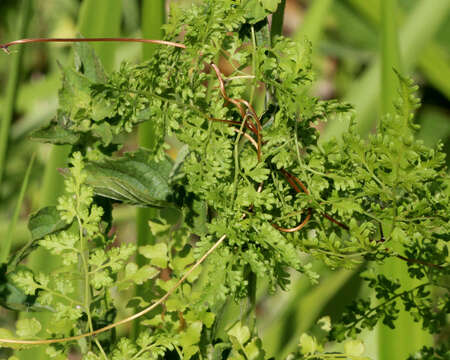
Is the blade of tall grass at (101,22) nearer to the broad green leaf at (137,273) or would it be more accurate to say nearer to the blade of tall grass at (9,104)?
the blade of tall grass at (9,104)

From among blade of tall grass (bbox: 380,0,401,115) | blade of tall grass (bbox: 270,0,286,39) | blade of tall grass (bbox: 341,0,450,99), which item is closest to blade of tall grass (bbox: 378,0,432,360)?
blade of tall grass (bbox: 380,0,401,115)

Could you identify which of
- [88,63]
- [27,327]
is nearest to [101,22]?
[88,63]

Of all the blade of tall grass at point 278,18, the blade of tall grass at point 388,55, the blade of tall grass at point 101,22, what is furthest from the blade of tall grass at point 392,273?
the blade of tall grass at point 101,22

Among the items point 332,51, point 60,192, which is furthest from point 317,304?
point 332,51

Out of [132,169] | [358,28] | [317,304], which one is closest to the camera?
[132,169]

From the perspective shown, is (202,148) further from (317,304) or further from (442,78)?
(442,78)

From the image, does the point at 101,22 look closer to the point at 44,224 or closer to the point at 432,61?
the point at 44,224

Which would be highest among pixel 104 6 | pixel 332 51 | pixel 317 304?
pixel 332 51
